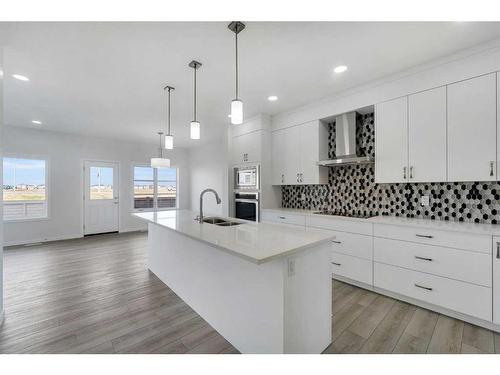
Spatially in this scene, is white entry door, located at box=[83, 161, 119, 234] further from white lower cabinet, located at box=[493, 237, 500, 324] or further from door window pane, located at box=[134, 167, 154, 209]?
white lower cabinet, located at box=[493, 237, 500, 324]

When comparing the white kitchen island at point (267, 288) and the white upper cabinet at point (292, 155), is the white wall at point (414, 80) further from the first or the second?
the white kitchen island at point (267, 288)

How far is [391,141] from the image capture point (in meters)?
2.72

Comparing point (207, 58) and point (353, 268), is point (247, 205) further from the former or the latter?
point (207, 58)

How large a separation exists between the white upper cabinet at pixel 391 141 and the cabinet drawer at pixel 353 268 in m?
1.03

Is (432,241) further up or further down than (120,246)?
further up

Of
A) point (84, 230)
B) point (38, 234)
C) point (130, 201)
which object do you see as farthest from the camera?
point (130, 201)

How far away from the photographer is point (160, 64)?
236cm

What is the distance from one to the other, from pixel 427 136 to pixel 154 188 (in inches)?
264

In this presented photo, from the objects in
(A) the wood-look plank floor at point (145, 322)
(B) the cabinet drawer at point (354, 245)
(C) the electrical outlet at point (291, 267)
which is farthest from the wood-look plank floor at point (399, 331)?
(C) the electrical outlet at point (291, 267)

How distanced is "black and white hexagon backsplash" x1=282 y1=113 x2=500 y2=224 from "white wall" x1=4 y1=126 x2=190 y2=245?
4.68m

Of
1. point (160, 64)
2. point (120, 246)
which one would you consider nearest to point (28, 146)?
point (120, 246)

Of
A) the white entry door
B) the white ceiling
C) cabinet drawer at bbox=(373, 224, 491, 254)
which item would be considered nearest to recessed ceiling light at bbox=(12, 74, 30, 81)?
the white ceiling
